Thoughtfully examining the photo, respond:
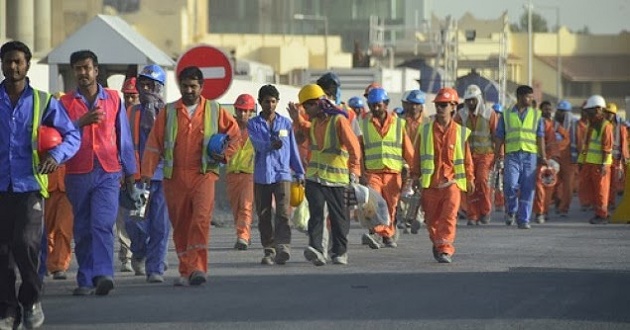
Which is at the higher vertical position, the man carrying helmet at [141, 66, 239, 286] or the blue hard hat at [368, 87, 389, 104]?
the blue hard hat at [368, 87, 389, 104]

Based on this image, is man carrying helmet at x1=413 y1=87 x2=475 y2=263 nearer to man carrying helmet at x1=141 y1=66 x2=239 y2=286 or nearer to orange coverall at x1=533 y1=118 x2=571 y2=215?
man carrying helmet at x1=141 y1=66 x2=239 y2=286

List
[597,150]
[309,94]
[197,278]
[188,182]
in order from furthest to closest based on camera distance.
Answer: [597,150]
[309,94]
[188,182]
[197,278]

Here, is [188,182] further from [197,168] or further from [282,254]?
[282,254]

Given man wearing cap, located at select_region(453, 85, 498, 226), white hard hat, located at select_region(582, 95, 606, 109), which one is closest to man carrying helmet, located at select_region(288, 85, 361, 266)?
man wearing cap, located at select_region(453, 85, 498, 226)

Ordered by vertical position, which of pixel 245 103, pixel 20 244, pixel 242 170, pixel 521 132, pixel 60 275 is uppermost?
pixel 245 103

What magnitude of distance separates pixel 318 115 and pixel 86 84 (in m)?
3.61

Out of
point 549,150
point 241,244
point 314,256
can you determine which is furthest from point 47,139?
point 549,150

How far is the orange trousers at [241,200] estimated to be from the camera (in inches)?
765

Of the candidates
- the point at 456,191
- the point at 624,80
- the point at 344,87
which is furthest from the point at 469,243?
the point at 624,80

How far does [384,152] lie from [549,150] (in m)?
8.98

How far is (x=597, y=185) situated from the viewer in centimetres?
2659

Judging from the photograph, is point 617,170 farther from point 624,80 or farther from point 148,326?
point 624,80

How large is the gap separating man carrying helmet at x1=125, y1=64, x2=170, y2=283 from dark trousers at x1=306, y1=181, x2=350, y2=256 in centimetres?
181

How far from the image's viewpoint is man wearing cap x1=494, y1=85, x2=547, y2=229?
80.4 feet
